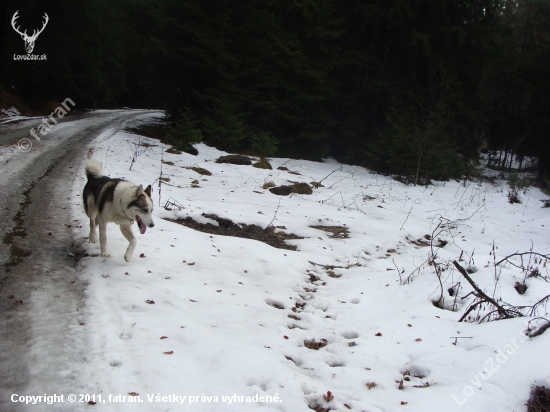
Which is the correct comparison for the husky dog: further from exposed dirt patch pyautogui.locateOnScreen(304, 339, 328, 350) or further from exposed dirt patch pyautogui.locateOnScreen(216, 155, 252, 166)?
exposed dirt patch pyautogui.locateOnScreen(216, 155, 252, 166)

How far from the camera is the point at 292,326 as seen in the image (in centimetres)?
465

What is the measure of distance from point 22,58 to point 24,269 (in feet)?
91.2

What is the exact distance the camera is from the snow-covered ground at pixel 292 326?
309 cm

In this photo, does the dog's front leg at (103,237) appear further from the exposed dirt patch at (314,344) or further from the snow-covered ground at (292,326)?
the exposed dirt patch at (314,344)

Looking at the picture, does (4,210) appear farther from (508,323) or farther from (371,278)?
(508,323)

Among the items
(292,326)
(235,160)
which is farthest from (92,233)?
(235,160)

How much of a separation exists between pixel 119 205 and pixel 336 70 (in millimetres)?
21971

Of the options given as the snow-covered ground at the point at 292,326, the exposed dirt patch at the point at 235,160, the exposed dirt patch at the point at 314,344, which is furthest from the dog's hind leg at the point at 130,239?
the exposed dirt patch at the point at 235,160

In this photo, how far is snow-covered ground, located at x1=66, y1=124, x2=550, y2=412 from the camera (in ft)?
10.1

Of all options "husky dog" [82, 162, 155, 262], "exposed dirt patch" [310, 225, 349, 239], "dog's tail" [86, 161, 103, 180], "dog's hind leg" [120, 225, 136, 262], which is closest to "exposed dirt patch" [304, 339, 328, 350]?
"husky dog" [82, 162, 155, 262]

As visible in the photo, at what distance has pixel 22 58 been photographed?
25594 mm

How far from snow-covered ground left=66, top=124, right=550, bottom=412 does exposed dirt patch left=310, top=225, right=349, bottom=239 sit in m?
0.19

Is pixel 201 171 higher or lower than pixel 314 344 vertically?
higher

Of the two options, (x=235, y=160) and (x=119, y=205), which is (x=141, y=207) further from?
(x=235, y=160)
